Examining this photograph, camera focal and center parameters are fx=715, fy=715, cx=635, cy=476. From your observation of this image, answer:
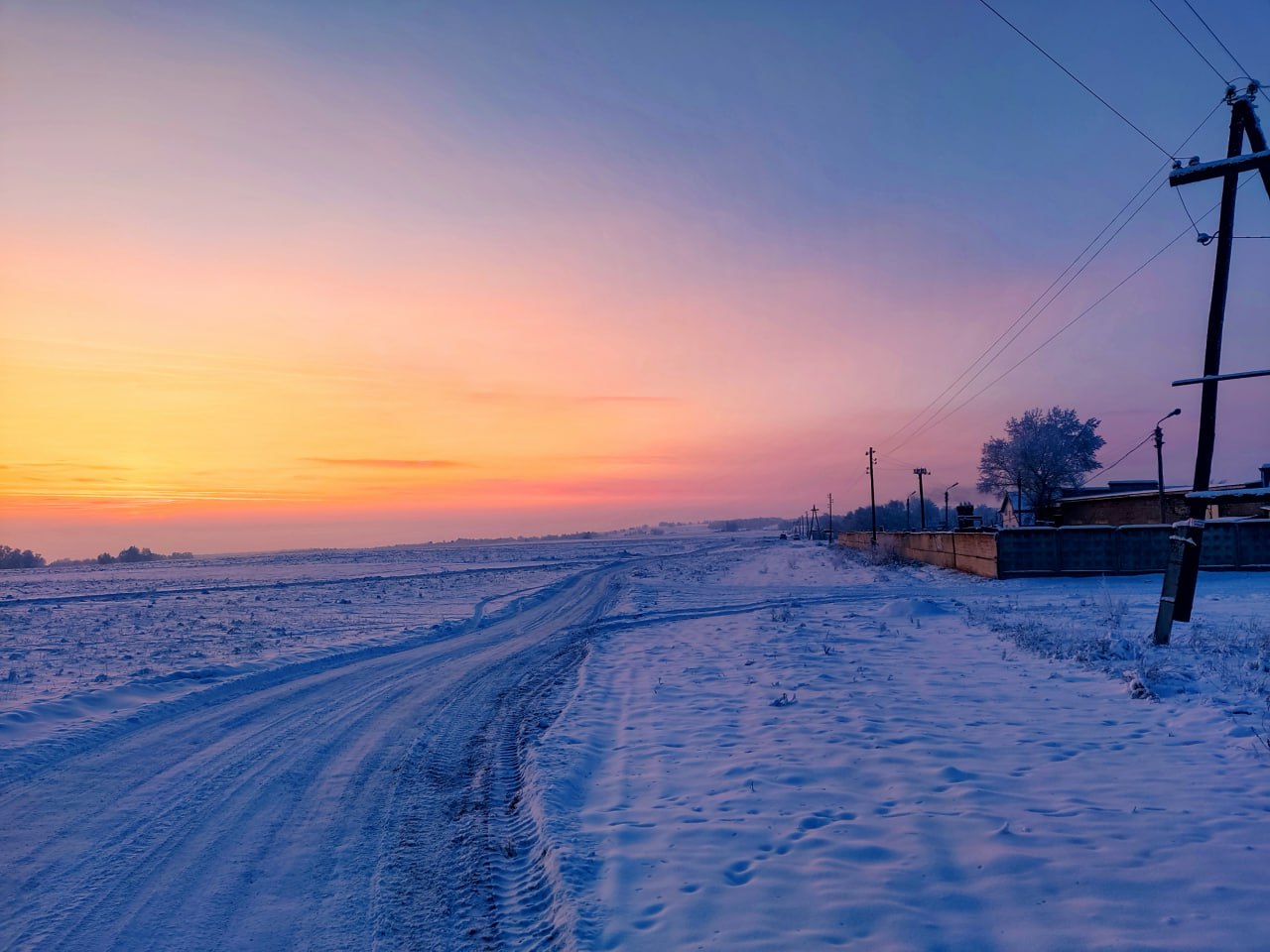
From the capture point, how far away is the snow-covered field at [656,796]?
4.60 m

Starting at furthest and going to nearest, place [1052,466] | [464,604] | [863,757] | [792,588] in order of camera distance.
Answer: [1052,466]
[792,588]
[464,604]
[863,757]

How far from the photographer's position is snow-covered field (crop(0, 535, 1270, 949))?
4.60m

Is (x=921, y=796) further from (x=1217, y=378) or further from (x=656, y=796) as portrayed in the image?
(x=1217, y=378)

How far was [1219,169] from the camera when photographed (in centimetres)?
1265

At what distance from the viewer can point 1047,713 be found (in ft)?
29.9

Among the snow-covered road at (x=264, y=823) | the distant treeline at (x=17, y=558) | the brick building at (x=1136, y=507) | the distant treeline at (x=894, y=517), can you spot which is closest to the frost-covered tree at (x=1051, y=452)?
the brick building at (x=1136, y=507)

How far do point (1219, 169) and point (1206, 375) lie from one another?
11.9 ft

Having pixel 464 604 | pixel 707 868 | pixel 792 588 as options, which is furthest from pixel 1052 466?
pixel 707 868

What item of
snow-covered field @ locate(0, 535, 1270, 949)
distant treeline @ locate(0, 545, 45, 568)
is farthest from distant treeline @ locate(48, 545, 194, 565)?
snow-covered field @ locate(0, 535, 1270, 949)

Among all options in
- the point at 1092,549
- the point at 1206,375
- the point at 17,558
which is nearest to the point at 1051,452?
the point at 1092,549

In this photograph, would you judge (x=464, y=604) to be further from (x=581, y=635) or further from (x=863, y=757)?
(x=863, y=757)

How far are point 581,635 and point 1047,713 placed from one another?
11.8 meters

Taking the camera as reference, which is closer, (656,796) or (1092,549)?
(656,796)

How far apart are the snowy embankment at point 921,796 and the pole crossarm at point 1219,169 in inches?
321
